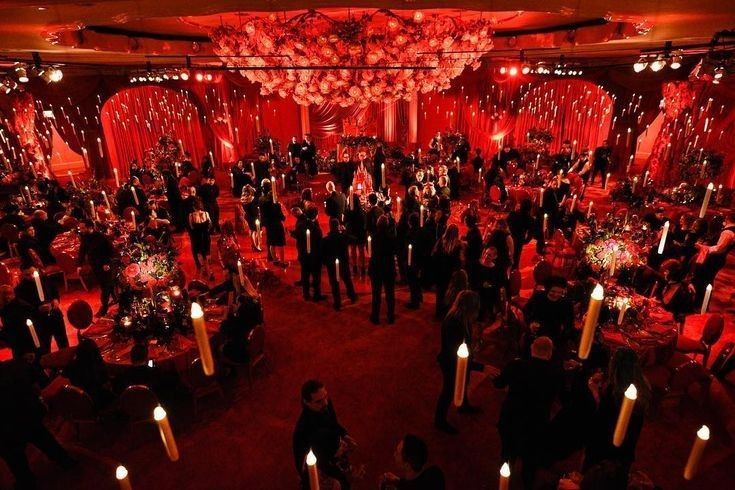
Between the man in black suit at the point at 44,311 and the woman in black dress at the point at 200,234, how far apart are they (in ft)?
7.62

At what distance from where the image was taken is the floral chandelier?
571cm

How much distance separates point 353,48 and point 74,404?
15.9ft

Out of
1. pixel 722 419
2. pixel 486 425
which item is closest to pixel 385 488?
pixel 486 425

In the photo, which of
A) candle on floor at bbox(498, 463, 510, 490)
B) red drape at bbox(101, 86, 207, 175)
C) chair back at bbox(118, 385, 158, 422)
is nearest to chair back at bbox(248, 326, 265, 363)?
chair back at bbox(118, 385, 158, 422)

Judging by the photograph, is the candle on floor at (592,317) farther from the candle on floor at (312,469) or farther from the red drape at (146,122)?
the red drape at (146,122)

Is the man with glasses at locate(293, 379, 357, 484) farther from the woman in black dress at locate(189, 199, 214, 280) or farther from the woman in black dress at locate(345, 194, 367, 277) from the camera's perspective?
the woman in black dress at locate(189, 199, 214, 280)

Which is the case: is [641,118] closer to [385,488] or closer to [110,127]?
[385,488]

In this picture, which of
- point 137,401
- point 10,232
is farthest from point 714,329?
point 10,232

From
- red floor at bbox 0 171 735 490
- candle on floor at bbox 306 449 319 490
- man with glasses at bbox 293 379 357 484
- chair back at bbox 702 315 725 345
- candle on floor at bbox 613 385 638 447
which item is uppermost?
candle on floor at bbox 613 385 638 447

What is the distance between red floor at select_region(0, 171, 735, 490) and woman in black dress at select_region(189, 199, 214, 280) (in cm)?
251

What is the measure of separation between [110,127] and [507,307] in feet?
45.5

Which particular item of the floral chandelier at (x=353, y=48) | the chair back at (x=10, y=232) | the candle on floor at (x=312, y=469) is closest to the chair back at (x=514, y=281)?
the floral chandelier at (x=353, y=48)

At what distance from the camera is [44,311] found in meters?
5.13

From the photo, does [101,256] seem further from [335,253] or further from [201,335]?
[201,335]
